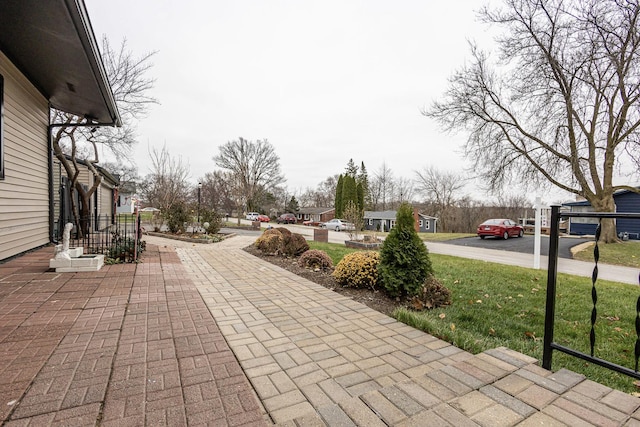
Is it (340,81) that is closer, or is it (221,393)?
(221,393)

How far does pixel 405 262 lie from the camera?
13.2ft

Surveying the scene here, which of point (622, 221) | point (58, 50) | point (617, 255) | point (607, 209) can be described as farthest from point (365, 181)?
point (58, 50)

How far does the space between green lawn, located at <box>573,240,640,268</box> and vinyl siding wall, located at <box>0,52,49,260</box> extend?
605 inches

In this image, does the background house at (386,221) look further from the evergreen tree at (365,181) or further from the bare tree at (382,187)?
the bare tree at (382,187)

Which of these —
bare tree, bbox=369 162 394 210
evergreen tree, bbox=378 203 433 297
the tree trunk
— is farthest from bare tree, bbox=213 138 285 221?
evergreen tree, bbox=378 203 433 297

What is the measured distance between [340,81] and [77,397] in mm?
13329

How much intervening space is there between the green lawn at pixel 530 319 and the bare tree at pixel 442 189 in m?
33.0

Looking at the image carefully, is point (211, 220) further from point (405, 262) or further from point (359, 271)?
point (405, 262)

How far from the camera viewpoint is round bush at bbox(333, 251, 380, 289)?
455 cm

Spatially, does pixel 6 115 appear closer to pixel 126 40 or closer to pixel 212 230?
pixel 126 40

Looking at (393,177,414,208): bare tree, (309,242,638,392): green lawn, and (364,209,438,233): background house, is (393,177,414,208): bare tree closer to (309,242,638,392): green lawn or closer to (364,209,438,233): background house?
(364,209,438,233): background house

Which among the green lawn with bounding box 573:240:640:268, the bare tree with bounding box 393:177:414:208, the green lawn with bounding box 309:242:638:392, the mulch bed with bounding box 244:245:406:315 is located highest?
the bare tree with bounding box 393:177:414:208

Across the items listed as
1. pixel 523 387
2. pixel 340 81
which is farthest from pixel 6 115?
pixel 340 81

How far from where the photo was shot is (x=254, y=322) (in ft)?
10.2
